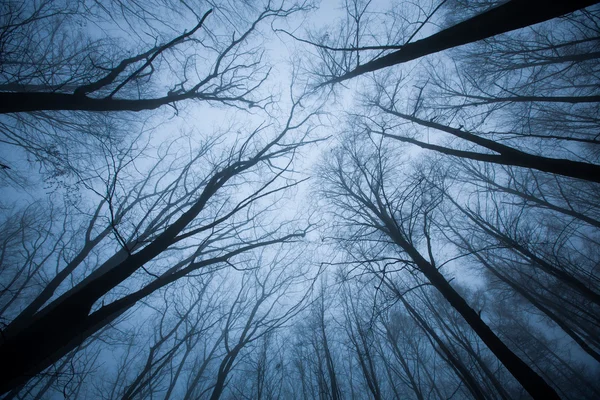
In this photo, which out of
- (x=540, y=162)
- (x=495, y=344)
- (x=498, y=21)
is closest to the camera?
(x=498, y=21)

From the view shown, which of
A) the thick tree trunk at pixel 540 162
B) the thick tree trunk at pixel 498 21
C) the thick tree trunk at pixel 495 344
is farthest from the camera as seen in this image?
the thick tree trunk at pixel 495 344

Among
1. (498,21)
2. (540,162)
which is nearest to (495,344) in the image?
(540,162)

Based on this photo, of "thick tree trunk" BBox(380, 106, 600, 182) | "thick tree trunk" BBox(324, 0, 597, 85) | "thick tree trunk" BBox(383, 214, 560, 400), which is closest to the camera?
"thick tree trunk" BBox(324, 0, 597, 85)

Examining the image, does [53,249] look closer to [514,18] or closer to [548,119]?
[514,18]

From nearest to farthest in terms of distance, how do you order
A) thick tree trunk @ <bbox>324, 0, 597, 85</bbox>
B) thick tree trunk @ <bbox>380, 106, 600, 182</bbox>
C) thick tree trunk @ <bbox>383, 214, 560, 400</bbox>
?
thick tree trunk @ <bbox>324, 0, 597, 85</bbox>, thick tree trunk @ <bbox>380, 106, 600, 182</bbox>, thick tree trunk @ <bbox>383, 214, 560, 400</bbox>

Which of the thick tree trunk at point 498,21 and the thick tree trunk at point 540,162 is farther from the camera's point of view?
the thick tree trunk at point 540,162

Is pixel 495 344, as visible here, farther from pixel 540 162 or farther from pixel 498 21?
pixel 498 21

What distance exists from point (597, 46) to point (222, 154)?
10666mm

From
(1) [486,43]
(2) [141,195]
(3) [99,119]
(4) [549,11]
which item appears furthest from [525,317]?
(3) [99,119]

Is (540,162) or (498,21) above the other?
(540,162)

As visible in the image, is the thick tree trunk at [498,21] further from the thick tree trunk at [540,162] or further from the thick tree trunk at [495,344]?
the thick tree trunk at [495,344]

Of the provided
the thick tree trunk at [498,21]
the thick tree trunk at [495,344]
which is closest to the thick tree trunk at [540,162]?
the thick tree trunk at [498,21]

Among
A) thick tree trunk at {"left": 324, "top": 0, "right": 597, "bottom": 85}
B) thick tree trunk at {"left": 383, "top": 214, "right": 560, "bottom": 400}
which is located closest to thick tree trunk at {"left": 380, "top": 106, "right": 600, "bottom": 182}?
thick tree trunk at {"left": 324, "top": 0, "right": 597, "bottom": 85}

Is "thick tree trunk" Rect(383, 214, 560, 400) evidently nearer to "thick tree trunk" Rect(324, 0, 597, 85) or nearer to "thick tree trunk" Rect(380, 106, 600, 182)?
"thick tree trunk" Rect(380, 106, 600, 182)
